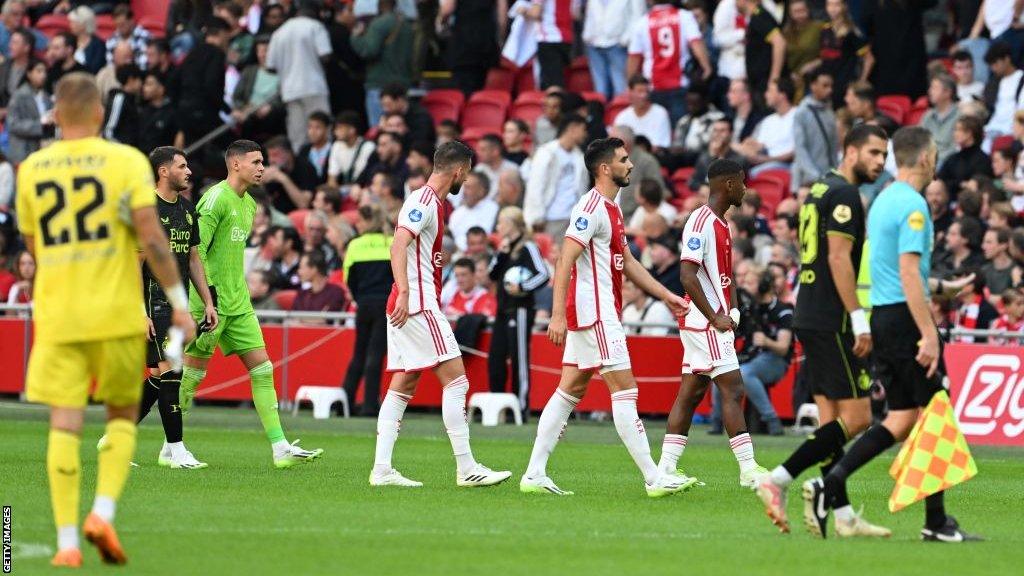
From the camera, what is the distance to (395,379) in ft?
44.9

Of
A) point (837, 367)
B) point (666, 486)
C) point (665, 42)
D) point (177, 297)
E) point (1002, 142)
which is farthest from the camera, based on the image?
point (665, 42)

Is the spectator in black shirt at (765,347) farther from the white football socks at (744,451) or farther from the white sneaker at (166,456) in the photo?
the white sneaker at (166,456)

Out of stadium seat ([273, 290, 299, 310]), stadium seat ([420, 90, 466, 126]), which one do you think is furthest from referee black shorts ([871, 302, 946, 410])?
stadium seat ([420, 90, 466, 126])

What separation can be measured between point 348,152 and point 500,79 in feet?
11.2

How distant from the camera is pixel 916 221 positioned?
10.1 meters

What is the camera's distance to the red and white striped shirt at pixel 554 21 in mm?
27594

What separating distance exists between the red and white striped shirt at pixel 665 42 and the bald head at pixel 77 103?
1774 centimetres

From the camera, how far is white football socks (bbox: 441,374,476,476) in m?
13.5

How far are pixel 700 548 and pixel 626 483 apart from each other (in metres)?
4.21

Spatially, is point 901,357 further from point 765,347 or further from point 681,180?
point 681,180

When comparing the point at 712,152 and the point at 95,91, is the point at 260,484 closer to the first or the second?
the point at 95,91

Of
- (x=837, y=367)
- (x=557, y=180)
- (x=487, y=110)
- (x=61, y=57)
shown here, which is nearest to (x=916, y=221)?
(x=837, y=367)

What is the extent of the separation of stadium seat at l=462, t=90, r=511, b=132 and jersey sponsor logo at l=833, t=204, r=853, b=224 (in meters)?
17.7
